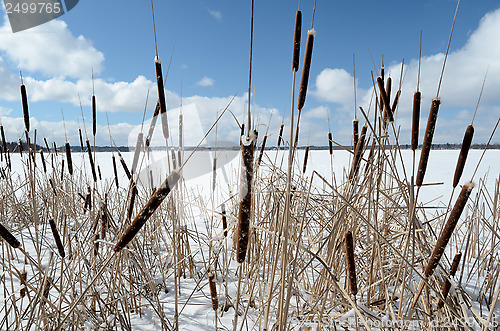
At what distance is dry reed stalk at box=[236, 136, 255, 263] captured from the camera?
17.2 inches

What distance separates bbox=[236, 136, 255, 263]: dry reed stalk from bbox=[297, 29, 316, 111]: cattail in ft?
0.89

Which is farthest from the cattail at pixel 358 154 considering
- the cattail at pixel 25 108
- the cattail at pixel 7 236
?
the cattail at pixel 25 108

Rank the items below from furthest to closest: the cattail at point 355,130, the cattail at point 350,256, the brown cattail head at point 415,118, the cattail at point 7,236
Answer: the cattail at point 355,130 → the brown cattail head at point 415,118 → the cattail at point 350,256 → the cattail at point 7,236

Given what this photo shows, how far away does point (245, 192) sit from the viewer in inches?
19.0

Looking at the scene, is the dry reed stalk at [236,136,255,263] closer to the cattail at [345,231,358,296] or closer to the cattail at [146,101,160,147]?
the cattail at [345,231,358,296]

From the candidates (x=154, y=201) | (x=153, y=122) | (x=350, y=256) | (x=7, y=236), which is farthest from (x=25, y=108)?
(x=350, y=256)

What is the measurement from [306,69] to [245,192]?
38cm

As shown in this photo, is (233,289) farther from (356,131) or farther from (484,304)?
(484,304)

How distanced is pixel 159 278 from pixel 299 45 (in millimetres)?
1527

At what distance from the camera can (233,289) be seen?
155 centimetres

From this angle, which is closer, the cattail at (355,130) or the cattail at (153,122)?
the cattail at (153,122)

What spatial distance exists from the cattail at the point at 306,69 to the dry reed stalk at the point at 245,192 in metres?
0.27

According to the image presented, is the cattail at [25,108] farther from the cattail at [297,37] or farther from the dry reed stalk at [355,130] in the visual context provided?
the dry reed stalk at [355,130]

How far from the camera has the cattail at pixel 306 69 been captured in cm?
68
